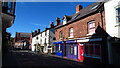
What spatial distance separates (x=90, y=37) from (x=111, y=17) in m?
3.72

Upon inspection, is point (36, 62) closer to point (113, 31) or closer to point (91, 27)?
point (91, 27)

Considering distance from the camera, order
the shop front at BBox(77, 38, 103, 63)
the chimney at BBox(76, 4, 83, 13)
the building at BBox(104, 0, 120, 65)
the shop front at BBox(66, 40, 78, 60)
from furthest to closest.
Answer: the chimney at BBox(76, 4, 83, 13) < the shop front at BBox(66, 40, 78, 60) < the shop front at BBox(77, 38, 103, 63) < the building at BBox(104, 0, 120, 65)

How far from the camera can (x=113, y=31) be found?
12.2 metres

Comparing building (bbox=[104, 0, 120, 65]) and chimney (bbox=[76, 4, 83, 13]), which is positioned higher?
chimney (bbox=[76, 4, 83, 13])

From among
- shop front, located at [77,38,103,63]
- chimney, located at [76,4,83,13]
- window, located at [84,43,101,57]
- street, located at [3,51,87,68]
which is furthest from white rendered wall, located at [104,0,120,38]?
chimney, located at [76,4,83,13]

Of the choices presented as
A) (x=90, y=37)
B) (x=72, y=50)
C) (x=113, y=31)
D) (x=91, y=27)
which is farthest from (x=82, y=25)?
(x=113, y=31)

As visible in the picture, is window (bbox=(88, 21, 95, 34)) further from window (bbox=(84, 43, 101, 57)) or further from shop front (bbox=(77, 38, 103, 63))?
window (bbox=(84, 43, 101, 57))

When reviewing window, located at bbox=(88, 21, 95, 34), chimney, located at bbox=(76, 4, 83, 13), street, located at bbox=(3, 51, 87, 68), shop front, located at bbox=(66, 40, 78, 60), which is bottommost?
street, located at bbox=(3, 51, 87, 68)

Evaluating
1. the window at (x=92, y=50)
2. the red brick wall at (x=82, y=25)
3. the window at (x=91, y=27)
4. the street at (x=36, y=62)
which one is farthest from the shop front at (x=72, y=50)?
the window at (x=91, y=27)

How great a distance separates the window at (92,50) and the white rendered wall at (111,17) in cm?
228

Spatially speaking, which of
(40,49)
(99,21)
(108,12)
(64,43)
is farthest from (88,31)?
(40,49)

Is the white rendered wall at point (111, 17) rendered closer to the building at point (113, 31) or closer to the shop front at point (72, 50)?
the building at point (113, 31)

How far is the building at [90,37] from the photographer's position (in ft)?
44.2

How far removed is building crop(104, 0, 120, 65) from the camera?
1190cm
